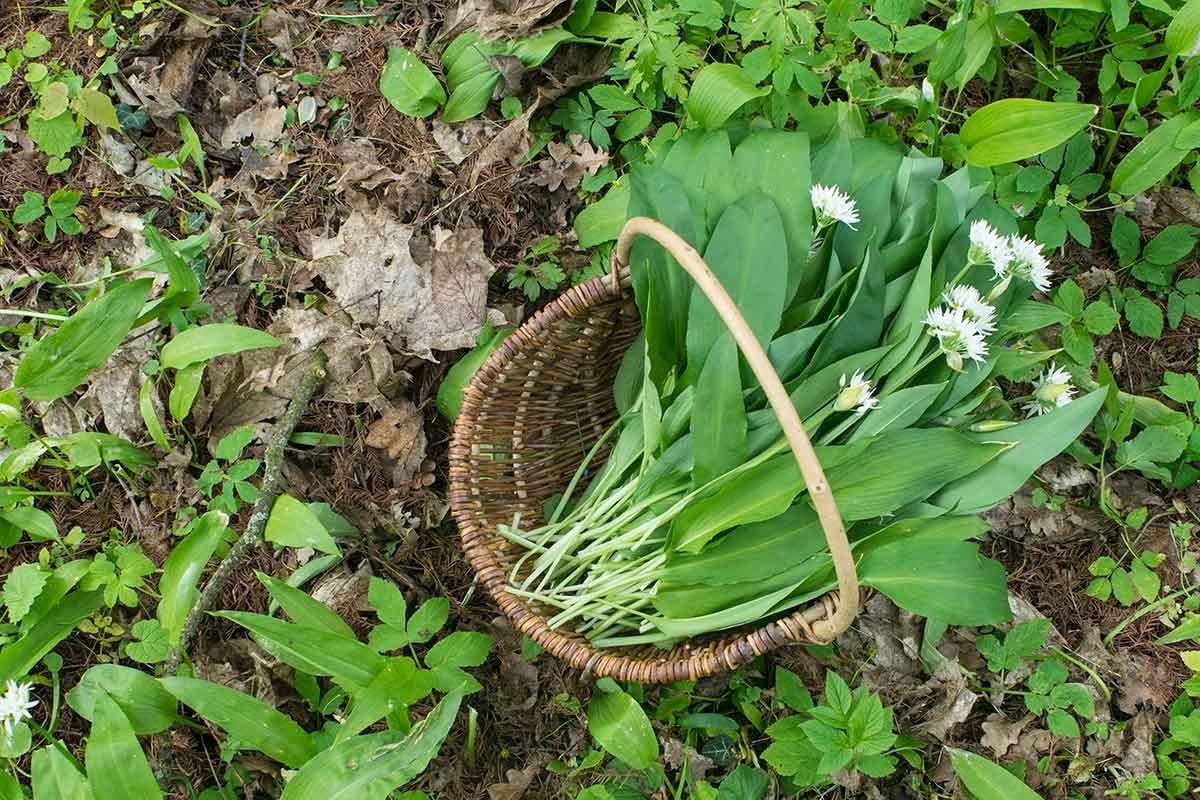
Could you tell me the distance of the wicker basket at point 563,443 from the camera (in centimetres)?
148

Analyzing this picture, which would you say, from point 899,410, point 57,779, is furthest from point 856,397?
point 57,779

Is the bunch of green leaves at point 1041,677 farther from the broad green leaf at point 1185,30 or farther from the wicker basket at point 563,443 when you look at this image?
the broad green leaf at point 1185,30

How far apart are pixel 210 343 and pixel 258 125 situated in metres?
0.67

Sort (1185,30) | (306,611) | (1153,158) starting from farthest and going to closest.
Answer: (1153,158) → (1185,30) → (306,611)

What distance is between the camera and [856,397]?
4.82 feet

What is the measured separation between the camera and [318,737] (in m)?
1.68

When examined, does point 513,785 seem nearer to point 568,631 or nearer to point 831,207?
point 568,631

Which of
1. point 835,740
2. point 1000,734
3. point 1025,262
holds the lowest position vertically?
point 1000,734

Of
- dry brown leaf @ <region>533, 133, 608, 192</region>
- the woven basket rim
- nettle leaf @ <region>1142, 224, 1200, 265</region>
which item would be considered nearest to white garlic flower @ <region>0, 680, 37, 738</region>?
the woven basket rim

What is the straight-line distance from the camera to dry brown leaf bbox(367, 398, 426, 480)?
78.1 inches

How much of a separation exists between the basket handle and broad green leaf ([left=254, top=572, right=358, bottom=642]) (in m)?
0.83

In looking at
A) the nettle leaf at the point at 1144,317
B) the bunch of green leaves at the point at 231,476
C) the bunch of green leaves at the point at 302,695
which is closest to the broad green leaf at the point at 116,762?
the bunch of green leaves at the point at 302,695

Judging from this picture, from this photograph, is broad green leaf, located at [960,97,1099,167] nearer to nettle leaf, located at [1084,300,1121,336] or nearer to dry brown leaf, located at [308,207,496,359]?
nettle leaf, located at [1084,300,1121,336]

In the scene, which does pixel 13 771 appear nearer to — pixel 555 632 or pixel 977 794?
pixel 555 632
